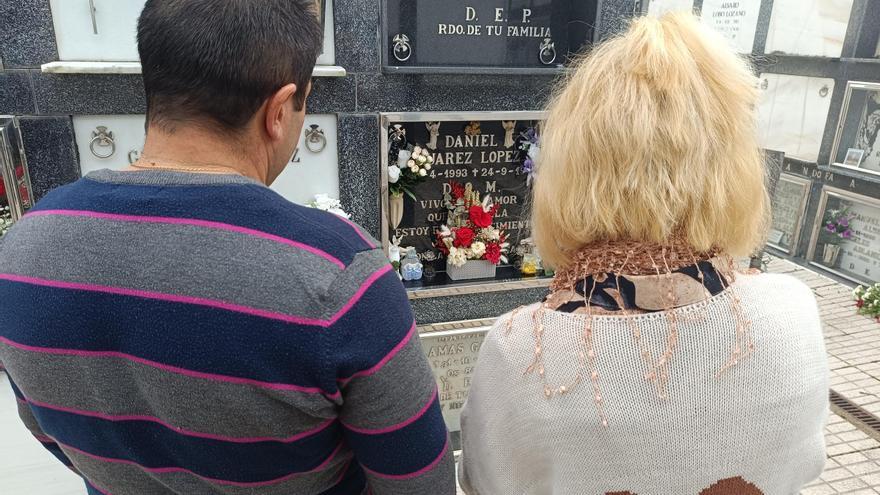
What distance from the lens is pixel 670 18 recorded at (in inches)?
51.4

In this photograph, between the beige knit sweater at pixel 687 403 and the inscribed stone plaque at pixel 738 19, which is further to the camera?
the inscribed stone plaque at pixel 738 19

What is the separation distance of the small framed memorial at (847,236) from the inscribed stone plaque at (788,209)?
0.80 ft

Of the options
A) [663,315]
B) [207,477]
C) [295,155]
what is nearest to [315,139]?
[295,155]

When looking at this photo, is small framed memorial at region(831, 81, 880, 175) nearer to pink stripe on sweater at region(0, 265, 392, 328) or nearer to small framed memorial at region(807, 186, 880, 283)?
small framed memorial at region(807, 186, 880, 283)

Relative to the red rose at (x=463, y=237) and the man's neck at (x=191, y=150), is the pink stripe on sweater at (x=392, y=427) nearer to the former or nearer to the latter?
the man's neck at (x=191, y=150)

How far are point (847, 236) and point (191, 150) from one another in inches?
312

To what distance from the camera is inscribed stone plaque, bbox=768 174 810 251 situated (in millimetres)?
7398

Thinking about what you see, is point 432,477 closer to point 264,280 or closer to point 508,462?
point 508,462

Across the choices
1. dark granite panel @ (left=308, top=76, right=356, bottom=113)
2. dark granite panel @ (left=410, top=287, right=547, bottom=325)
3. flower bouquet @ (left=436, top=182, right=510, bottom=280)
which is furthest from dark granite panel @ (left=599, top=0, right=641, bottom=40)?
dark granite panel @ (left=410, top=287, right=547, bottom=325)

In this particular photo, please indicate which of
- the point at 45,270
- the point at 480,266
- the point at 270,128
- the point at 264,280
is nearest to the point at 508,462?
the point at 264,280

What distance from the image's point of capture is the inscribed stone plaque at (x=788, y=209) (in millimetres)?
7398

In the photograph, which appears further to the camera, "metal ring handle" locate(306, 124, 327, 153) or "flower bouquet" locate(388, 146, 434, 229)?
"flower bouquet" locate(388, 146, 434, 229)

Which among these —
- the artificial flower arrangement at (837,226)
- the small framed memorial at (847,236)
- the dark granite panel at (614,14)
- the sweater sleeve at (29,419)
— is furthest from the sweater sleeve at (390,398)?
A: the artificial flower arrangement at (837,226)

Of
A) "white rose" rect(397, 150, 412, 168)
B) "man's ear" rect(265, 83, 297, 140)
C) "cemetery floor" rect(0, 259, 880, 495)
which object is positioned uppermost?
"man's ear" rect(265, 83, 297, 140)
